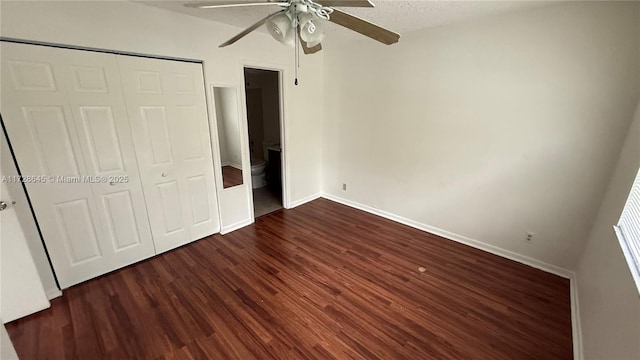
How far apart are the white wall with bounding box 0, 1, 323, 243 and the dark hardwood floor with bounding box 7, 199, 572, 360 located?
1.00m

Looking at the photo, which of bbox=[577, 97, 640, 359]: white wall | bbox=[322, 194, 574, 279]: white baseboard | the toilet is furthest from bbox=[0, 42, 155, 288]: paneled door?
bbox=[577, 97, 640, 359]: white wall

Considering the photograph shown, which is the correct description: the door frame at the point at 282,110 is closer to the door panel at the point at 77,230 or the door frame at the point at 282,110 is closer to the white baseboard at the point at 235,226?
the white baseboard at the point at 235,226

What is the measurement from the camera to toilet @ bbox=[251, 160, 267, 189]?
15.1 feet

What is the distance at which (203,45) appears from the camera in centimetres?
259

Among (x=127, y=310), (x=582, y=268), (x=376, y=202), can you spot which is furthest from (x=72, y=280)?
(x=582, y=268)

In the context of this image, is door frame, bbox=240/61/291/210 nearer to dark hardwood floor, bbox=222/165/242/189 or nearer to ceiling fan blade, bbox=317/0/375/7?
dark hardwood floor, bbox=222/165/242/189

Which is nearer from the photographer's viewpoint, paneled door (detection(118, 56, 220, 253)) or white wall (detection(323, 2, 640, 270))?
white wall (detection(323, 2, 640, 270))

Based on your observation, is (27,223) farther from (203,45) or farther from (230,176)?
(203,45)

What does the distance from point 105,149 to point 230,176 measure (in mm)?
1224

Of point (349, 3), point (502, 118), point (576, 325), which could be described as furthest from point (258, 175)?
point (576, 325)

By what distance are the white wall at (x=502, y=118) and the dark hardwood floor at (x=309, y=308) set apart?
20.7 inches

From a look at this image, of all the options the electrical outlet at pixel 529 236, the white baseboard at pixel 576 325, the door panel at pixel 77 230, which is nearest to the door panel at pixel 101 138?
the door panel at pixel 77 230

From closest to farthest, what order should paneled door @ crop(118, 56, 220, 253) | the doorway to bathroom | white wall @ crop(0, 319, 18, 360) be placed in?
white wall @ crop(0, 319, 18, 360)
paneled door @ crop(118, 56, 220, 253)
the doorway to bathroom

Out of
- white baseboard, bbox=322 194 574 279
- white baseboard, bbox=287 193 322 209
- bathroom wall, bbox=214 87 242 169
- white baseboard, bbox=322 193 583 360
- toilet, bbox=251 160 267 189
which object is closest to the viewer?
white baseboard, bbox=322 193 583 360
